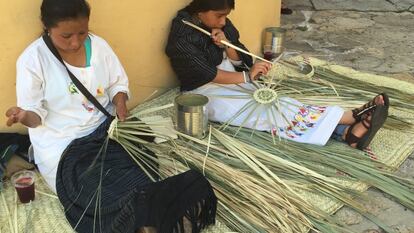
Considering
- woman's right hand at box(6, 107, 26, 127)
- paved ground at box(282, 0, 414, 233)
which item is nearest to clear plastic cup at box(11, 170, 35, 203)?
woman's right hand at box(6, 107, 26, 127)

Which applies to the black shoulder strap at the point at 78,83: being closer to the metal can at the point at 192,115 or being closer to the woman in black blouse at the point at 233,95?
the metal can at the point at 192,115

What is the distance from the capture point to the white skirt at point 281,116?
2645 millimetres

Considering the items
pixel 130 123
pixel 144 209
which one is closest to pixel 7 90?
pixel 130 123

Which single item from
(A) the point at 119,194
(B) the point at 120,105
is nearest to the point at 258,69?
(B) the point at 120,105

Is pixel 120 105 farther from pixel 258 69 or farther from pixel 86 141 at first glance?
pixel 258 69

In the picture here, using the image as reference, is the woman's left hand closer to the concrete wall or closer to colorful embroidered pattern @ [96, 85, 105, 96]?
the concrete wall

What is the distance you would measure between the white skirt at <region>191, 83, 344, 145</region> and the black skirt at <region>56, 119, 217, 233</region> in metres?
0.76

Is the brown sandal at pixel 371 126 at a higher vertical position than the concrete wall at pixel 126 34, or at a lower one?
lower

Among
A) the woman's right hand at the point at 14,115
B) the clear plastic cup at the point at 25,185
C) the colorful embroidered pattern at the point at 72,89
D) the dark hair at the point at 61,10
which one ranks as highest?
the dark hair at the point at 61,10

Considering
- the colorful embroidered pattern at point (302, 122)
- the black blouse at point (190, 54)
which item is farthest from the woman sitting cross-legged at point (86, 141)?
the colorful embroidered pattern at point (302, 122)

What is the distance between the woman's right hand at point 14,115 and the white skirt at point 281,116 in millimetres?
1137

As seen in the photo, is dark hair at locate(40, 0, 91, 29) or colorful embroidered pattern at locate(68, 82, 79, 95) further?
colorful embroidered pattern at locate(68, 82, 79, 95)

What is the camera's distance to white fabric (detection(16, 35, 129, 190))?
2.09 m

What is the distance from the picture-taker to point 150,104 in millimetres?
3043
